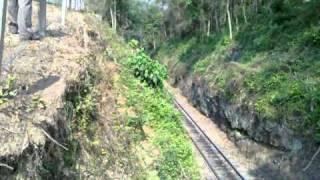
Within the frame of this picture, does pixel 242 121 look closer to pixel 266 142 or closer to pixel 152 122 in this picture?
pixel 266 142

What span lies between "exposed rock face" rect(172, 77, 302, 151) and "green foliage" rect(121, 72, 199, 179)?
11.3 ft

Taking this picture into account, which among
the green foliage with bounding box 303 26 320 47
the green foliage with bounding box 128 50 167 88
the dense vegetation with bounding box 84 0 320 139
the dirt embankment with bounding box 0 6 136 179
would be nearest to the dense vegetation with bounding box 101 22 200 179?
the green foliage with bounding box 128 50 167 88

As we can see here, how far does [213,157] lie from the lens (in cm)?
1967

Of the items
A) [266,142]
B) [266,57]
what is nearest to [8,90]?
[266,142]

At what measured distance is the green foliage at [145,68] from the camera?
58.6 ft

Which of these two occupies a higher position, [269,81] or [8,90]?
[8,90]

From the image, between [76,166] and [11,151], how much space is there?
242cm

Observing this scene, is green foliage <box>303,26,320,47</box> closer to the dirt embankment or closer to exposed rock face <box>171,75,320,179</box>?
exposed rock face <box>171,75,320,179</box>

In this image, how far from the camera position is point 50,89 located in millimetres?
6168

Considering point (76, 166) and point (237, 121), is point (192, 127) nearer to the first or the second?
point (237, 121)

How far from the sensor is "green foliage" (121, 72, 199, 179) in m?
12.5

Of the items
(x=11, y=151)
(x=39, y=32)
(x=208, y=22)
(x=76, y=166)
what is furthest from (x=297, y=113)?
(x=208, y=22)

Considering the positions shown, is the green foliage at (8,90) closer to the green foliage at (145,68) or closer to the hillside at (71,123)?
the hillside at (71,123)

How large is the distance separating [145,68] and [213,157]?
4601 mm
